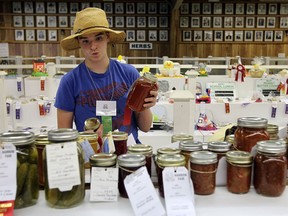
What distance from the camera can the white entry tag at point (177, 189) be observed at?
3.25 ft

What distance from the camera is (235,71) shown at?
4.80 m

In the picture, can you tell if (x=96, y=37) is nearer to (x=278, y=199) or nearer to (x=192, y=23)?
(x=278, y=199)

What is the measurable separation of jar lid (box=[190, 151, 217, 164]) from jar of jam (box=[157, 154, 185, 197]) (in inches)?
1.3

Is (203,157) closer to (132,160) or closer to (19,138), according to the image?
(132,160)

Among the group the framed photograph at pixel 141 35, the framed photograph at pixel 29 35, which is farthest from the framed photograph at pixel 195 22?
the framed photograph at pixel 29 35

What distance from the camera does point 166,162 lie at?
1027 mm

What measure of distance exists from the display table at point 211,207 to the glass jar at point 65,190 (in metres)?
0.02

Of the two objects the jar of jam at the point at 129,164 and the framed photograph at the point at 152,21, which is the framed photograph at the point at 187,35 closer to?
the framed photograph at the point at 152,21

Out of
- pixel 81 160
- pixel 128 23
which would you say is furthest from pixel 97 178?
pixel 128 23

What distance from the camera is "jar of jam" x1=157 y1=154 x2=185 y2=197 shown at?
1026 mm

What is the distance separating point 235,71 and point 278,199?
3.87m

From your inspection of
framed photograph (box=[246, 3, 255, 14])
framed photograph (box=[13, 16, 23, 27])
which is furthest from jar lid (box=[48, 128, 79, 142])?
framed photograph (box=[246, 3, 255, 14])

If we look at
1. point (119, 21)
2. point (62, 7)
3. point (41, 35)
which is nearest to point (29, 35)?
point (41, 35)

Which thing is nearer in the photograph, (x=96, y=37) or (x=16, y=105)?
(x=96, y=37)
